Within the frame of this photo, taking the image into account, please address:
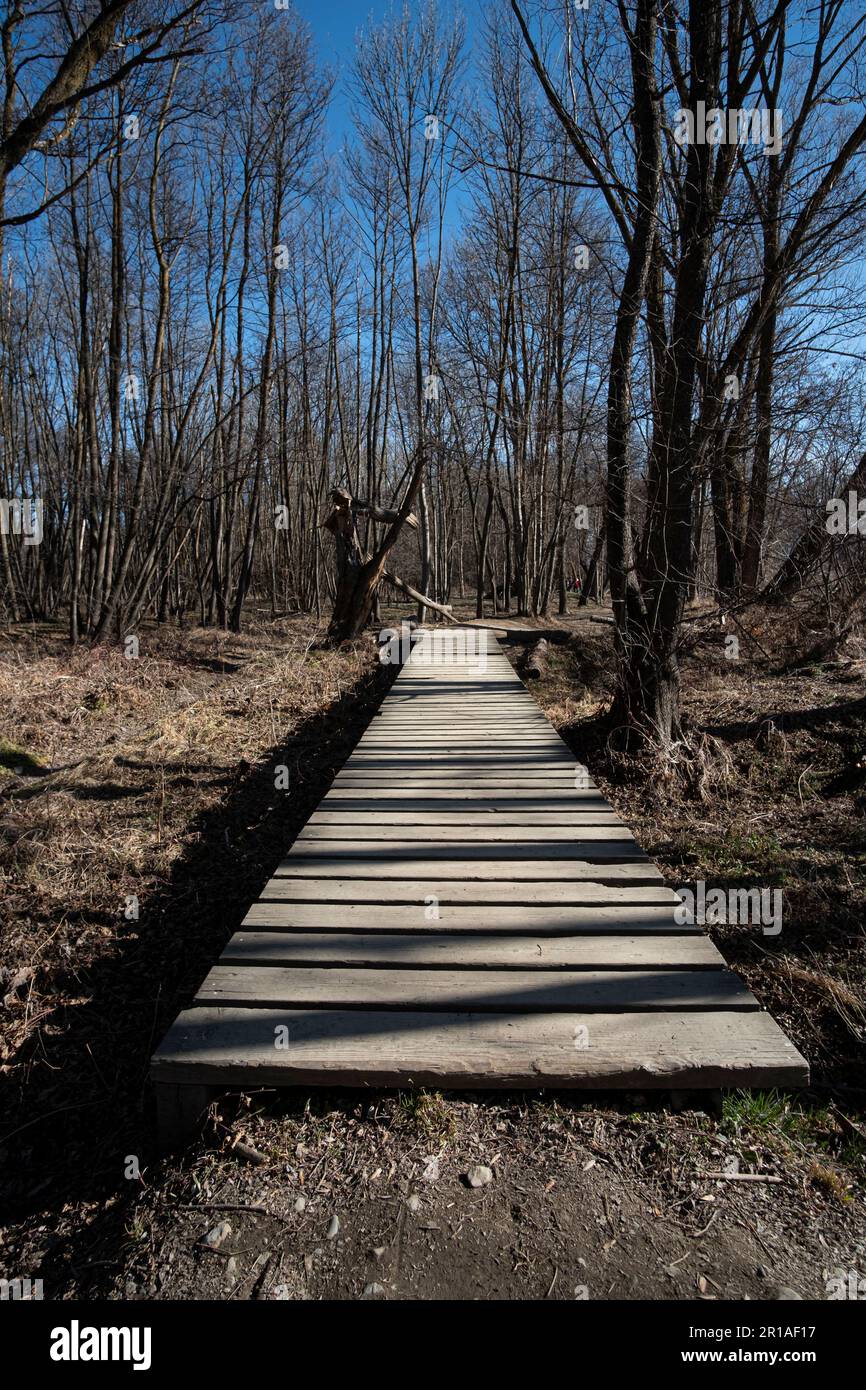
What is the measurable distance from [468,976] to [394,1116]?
51 centimetres

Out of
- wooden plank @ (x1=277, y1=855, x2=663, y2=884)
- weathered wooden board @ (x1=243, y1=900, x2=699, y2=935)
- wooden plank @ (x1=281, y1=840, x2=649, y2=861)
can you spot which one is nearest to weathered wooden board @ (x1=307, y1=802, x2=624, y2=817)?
wooden plank @ (x1=281, y1=840, x2=649, y2=861)

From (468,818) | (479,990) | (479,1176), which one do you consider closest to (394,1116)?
(479,1176)

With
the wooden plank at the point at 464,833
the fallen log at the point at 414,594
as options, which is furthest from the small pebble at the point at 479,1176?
the fallen log at the point at 414,594

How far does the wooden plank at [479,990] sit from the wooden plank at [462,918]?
25 cm

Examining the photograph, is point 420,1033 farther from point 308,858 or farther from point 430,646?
point 430,646

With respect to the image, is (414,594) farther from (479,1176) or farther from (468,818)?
(479,1176)

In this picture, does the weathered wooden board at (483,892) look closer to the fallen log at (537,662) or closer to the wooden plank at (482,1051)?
the wooden plank at (482,1051)

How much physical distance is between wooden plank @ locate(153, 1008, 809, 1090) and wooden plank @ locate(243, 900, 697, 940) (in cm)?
48

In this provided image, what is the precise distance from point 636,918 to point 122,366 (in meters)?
12.8

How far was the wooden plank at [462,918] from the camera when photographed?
2641 mm

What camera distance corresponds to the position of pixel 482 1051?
2.03 metres

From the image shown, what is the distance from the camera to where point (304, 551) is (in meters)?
25.6
